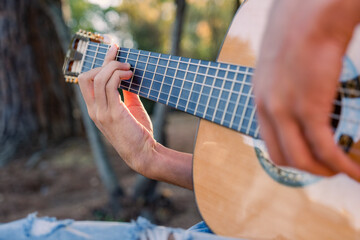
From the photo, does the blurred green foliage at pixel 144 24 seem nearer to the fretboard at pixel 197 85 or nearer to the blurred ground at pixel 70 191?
the blurred ground at pixel 70 191

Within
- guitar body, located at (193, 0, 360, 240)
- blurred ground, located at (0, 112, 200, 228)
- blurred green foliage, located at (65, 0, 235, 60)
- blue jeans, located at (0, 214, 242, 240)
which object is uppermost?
blurred green foliage, located at (65, 0, 235, 60)

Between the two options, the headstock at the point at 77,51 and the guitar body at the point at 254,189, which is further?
the headstock at the point at 77,51

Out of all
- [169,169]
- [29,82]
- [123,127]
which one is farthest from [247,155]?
[29,82]

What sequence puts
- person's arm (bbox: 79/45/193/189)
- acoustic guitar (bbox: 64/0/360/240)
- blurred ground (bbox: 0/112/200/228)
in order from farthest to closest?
blurred ground (bbox: 0/112/200/228), person's arm (bbox: 79/45/193/189), acoustic guitar (bbox: 64/0/360/240)

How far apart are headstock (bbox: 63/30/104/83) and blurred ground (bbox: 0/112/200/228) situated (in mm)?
2094

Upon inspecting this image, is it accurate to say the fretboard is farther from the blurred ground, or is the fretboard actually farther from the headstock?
the blurred ground

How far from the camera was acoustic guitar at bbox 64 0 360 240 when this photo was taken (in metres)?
0.97

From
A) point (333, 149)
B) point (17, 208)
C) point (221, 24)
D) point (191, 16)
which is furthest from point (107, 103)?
point (191, 16)

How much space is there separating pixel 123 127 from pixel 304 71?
3.34ft

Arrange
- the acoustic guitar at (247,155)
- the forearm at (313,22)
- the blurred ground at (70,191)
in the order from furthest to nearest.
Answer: the blurred ground at (70,191), the acoustic guitar at (247,155), the forearm at (313,22)

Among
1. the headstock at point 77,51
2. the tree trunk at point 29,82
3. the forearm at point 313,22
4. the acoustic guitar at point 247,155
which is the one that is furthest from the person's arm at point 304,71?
the tree trunk at point 29,82

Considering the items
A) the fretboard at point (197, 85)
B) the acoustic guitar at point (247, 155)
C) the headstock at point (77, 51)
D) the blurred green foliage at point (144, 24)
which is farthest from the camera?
the blurred green foliage at point (144, 24)

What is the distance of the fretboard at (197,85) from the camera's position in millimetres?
1106

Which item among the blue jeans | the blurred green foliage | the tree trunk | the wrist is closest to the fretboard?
the wrist
